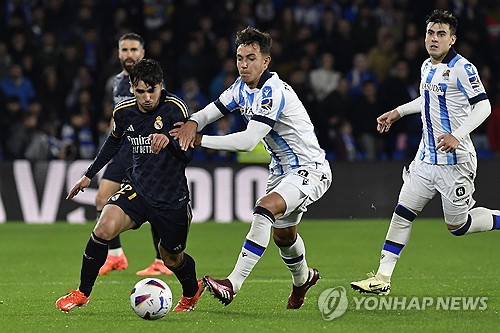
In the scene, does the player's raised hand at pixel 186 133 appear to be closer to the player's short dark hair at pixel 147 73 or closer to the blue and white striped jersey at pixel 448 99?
the player's short dark hair at pixel 147 73

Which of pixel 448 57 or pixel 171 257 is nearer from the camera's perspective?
pixel 171 257

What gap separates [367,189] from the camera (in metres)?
15.8

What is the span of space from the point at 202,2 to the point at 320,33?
95.0 inches

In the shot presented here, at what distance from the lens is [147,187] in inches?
300

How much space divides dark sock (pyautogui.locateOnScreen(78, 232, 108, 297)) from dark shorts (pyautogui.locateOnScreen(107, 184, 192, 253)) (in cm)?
29

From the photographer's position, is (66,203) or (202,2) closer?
(66,203)

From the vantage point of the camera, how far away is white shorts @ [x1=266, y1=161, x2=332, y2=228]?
298 inches

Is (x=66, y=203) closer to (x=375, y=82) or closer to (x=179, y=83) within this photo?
(x=179, y=83)

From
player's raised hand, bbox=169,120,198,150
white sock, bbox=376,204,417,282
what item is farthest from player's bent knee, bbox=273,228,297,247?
player's raised hand, bbox=169,120,198,150

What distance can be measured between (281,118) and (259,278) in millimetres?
2730

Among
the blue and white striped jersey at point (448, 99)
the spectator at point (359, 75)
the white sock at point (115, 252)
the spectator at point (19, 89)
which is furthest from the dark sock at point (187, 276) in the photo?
the spectator at point (19, 89)

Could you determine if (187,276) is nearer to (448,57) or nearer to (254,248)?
(254,248)

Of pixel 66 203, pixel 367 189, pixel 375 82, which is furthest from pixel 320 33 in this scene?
pixel 66 203
